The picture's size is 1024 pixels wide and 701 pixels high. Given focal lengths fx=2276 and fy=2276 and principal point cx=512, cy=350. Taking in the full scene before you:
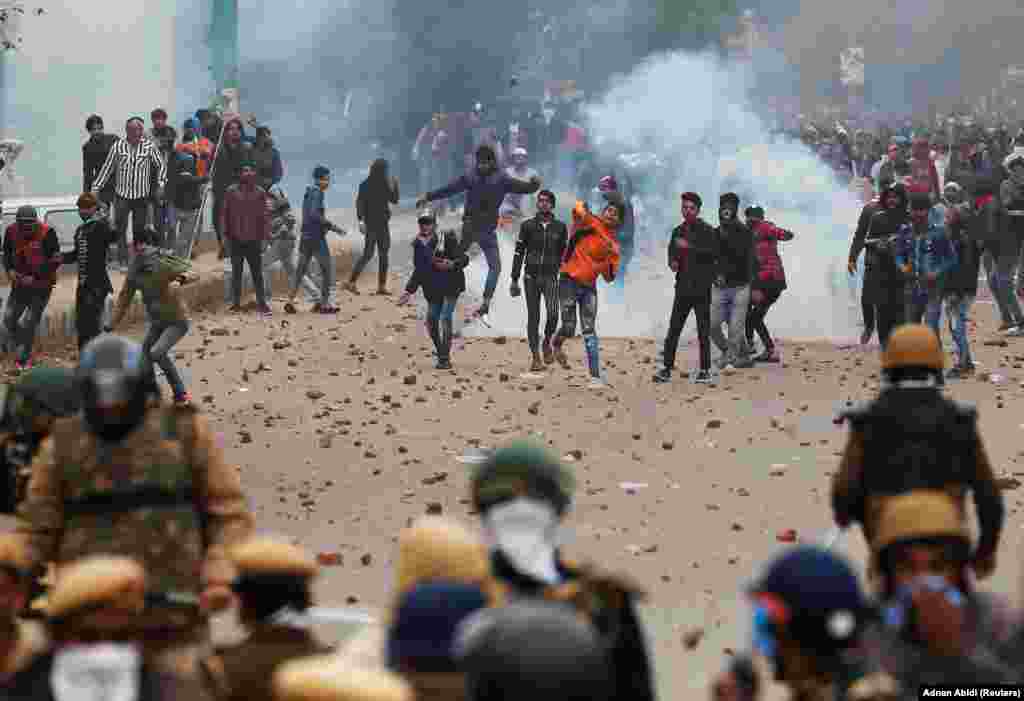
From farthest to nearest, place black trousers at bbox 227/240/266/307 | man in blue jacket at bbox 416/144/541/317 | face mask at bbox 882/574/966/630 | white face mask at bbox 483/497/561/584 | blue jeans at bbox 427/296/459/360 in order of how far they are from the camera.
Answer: black trousers at bbox 227/240/266/307, man in blue jacket at bbox 416/144/541/317, blue jeans at bbox 427/296/459/360, white face mask at bbox 483/497/561/584, face mask at bbox 882/574/966/630

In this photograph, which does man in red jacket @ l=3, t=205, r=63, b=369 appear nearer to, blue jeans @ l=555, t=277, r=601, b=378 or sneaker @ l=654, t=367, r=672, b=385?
blue jeans @ l=555, t=277, r=601, b=378

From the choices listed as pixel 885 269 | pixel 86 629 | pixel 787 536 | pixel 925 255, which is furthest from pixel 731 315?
pixel 86 629

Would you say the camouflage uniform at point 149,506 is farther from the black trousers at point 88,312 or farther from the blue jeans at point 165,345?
the black trousers at point 88,312

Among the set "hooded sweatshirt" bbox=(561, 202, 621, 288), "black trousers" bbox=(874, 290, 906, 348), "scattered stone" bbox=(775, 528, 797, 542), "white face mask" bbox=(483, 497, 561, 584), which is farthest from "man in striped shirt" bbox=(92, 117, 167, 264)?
"white face mask" bbox=(483, 497, 561, 584)

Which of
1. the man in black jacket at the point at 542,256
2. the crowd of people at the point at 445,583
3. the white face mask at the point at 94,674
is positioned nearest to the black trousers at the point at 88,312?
the man in black jacket at the point at 542,256

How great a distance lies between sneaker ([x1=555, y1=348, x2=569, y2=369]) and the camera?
55.4ft

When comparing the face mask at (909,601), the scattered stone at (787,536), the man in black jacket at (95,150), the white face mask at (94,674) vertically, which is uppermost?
the man in black jacket at (95,150)

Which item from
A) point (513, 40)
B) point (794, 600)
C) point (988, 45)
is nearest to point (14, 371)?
point (794, 600)

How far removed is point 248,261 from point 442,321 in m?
3.87

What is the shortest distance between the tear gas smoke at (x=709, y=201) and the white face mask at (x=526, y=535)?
1449cm

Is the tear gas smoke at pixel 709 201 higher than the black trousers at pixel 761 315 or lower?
higher

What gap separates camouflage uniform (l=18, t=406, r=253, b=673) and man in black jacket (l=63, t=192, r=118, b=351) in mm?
10661

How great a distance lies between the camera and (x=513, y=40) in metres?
39.7

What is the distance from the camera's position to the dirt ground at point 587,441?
9.72m
